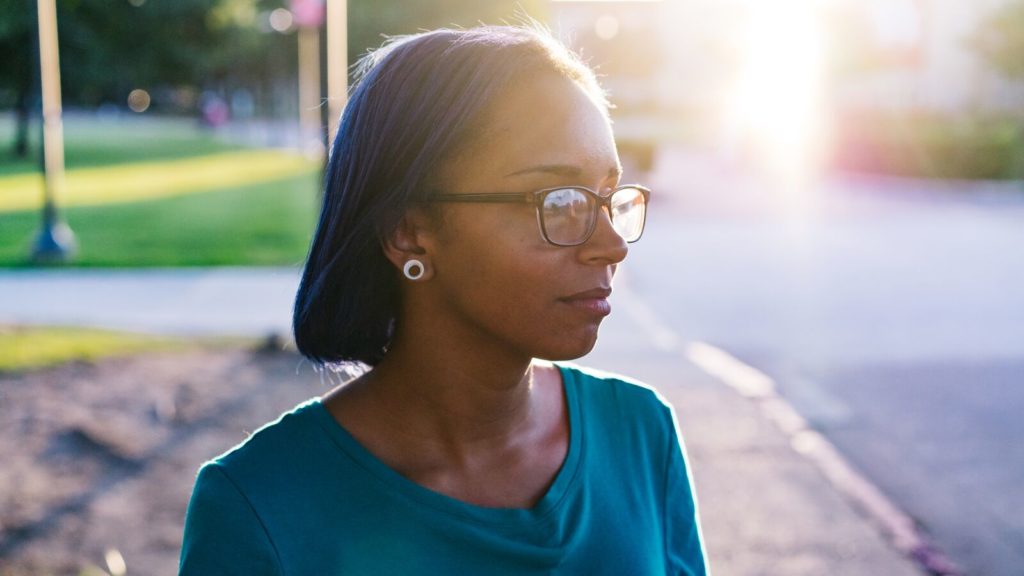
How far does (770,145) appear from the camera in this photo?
34781 millimetres

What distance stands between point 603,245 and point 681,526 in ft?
1.66

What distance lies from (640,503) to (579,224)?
18.5 inches

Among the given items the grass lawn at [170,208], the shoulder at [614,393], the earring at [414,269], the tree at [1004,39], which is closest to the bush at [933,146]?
the tree at [1004,39]

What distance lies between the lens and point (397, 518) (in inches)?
67.3

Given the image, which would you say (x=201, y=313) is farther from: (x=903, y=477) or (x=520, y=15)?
(x=520, y=15)

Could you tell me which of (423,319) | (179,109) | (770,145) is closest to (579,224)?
(423,319)

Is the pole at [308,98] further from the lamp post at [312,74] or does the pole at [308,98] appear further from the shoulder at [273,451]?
the shoulder at [273,451]

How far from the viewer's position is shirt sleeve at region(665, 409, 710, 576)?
196 centimetres

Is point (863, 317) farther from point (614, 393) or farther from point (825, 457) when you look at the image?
point (614, 393)

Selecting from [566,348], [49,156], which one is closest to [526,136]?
[566,348]

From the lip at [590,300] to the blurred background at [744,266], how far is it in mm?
713

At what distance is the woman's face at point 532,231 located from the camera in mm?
1812

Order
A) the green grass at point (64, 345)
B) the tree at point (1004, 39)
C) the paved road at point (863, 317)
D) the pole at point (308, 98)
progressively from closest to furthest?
the paved road at point (863, 317) → the green grass at point (64, 345) → the tree at point (1004, 39) → the pole at point (308, 98)

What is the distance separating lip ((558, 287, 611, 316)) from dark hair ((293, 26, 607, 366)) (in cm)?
29
